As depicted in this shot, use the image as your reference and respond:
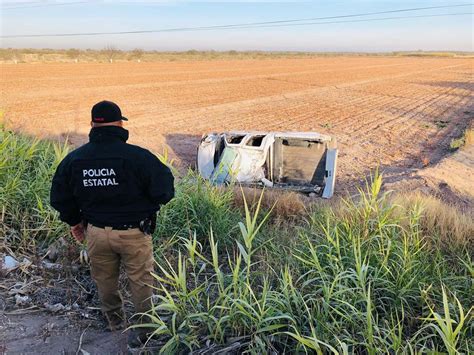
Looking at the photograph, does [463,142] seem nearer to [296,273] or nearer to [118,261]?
[296,273]

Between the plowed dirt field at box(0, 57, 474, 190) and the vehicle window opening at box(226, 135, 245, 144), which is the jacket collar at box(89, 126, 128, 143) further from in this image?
the plowed dirt field at box(0, 57, 474, 190)

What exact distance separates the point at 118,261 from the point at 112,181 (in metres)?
0.66

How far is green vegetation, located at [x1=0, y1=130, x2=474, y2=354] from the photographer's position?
9.35ft

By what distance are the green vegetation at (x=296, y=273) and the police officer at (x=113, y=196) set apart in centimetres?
29

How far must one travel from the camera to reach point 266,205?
670 cm

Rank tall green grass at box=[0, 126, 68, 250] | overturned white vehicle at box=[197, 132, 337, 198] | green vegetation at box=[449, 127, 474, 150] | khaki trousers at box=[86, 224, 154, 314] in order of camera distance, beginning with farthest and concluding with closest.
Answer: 1. green vegetation at box=[449, 127, 474, 150]
2. overturned white vehicle at box=[197, 132, 337, 198]
3. tall green grass at box=[0, 126, 68, 250]
4. khaki trousers at box=[86, 224, 154, 314]

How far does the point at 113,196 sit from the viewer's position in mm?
3156

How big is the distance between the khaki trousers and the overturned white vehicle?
4.90m

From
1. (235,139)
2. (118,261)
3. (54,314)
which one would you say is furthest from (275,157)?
(54,314)

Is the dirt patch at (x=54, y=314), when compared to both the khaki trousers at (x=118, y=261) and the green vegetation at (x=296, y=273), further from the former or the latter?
the green vegetation at (x=296, y=273)

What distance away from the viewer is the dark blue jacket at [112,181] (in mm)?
3100

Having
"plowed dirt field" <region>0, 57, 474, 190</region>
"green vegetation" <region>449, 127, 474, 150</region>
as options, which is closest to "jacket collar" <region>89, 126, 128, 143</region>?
"plowed dirt field" <region>0, 57, 474, 190</region>

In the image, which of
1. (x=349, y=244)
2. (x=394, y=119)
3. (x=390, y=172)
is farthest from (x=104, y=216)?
(x=394, y=119)

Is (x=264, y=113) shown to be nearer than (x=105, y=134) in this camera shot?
No
